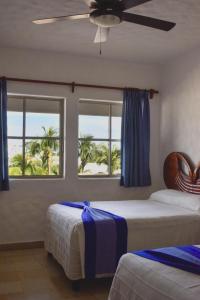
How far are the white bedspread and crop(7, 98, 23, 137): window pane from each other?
1.32 meters

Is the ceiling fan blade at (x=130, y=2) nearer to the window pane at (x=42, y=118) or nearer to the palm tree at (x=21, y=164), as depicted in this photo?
the window pane at (x=42, y=118)

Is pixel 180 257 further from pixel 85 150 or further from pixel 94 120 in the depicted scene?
pixel 94 120

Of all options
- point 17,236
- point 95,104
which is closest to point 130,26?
Result: point 95,104

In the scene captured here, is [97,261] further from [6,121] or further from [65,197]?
[6,121]

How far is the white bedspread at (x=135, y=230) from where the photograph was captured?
3.32 m

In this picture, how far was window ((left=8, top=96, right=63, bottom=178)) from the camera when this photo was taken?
4809 mm

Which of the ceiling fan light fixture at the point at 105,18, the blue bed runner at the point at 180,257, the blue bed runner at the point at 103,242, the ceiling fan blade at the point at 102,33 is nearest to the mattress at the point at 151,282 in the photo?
the blue bed runner at the point at 180,257

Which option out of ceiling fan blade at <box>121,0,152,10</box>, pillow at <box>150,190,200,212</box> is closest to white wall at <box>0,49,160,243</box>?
pillow at <box>150,190,200,212</box>

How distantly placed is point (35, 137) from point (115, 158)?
1.21 m

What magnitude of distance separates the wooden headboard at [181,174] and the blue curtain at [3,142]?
2.20 meters

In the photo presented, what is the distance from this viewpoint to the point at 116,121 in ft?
17.4

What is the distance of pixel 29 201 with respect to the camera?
474 centimetres

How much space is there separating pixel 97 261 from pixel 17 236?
1704 millimetres

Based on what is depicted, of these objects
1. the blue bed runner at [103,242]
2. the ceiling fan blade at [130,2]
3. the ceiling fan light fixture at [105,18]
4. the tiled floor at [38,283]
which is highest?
the ceiling fan blade at [130,2]
